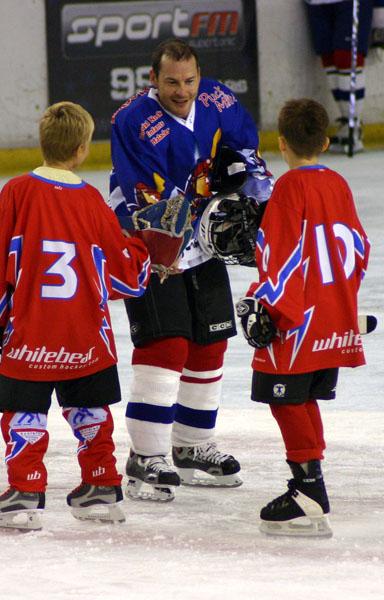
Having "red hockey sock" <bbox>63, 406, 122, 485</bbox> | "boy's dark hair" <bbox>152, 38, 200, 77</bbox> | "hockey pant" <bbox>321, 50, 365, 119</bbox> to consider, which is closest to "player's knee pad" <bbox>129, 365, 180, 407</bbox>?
"red hockey sock" <bbox>63, 406, 122, 485</bbox>

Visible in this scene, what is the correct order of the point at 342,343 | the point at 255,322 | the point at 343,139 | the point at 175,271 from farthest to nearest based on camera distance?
the point at 343,139
the point at 175,271
the point at 342,343
the point at 255,322

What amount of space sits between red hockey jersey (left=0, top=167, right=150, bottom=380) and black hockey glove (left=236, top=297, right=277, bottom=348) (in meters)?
0.32

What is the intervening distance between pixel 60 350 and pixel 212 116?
2.75 ft

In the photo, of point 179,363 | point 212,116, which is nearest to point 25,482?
point 179,363

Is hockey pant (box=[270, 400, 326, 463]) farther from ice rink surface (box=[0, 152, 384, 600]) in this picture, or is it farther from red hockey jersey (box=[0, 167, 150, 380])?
red hockey jersey (box=[0, 167, 150, 380])

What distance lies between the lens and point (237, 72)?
9.88m

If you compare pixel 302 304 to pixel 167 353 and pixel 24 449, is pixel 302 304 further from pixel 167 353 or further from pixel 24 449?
pixel 24 449

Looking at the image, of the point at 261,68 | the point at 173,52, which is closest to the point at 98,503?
the point at 173,52

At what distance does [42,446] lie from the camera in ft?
10.5

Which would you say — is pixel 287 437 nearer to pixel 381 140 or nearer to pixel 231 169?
pixel 231 169

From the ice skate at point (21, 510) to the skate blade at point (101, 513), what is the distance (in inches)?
4.4

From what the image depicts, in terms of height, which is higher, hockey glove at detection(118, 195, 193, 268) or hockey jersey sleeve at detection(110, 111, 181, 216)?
hockey jersey sleeve at detection(110, 111, 181, 216)

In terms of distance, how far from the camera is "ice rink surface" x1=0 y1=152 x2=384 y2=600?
2.73 metres

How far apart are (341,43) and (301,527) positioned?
7.22 metres
